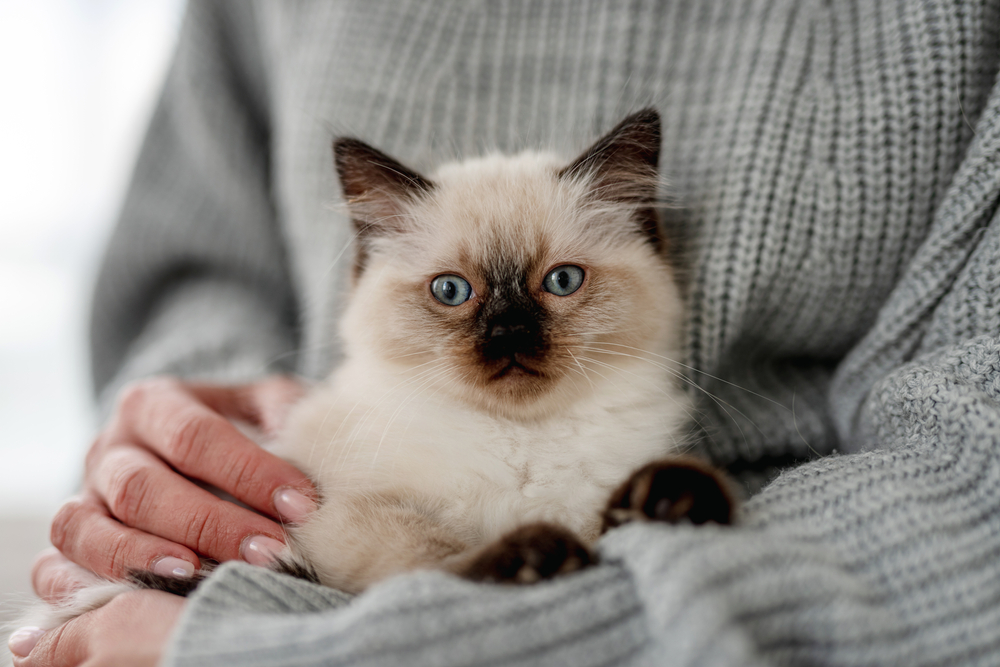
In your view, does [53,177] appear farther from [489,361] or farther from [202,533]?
[489,361]

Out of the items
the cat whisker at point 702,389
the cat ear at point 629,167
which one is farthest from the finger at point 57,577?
the cat ear at point 629,167

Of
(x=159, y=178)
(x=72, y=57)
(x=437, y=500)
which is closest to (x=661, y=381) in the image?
(x=437, y=500)

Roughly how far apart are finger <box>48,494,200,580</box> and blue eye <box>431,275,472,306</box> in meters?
0.65

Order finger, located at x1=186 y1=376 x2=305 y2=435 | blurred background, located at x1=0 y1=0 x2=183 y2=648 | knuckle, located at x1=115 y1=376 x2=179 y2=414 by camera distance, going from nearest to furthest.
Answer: knuckle, located at x1=115 y1=376 x2=179 y2=414, finger, located at x1=186 y1=376 x2=305 y2=435, blurred background, located at x1=0 y1=0 x2=183 y2=648

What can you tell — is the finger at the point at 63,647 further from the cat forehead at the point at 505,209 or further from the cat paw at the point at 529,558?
the cat forehead at the point at 505,209

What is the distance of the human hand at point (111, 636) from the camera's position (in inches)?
33.5

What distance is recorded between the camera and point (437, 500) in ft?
3.28

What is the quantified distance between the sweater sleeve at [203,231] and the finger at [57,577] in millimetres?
627

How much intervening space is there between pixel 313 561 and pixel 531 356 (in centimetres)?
48

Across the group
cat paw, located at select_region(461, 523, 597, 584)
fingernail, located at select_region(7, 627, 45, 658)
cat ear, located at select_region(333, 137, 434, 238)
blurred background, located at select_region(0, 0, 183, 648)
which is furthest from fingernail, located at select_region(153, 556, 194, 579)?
blurred background, located at select_region(0, 0, 183, 648)

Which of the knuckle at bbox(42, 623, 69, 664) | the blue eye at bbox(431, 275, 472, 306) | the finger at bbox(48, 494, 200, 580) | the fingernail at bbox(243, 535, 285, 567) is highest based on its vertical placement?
the blue eye at bbox(431, 275, 472, 306)

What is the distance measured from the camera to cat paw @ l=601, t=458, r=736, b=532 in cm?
78

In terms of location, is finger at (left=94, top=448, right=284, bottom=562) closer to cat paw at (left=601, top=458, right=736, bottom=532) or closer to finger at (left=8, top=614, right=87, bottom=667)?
finger at (left=8, top=614, right=87, bottom=667)

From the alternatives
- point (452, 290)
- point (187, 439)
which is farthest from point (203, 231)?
point (452, 290)
